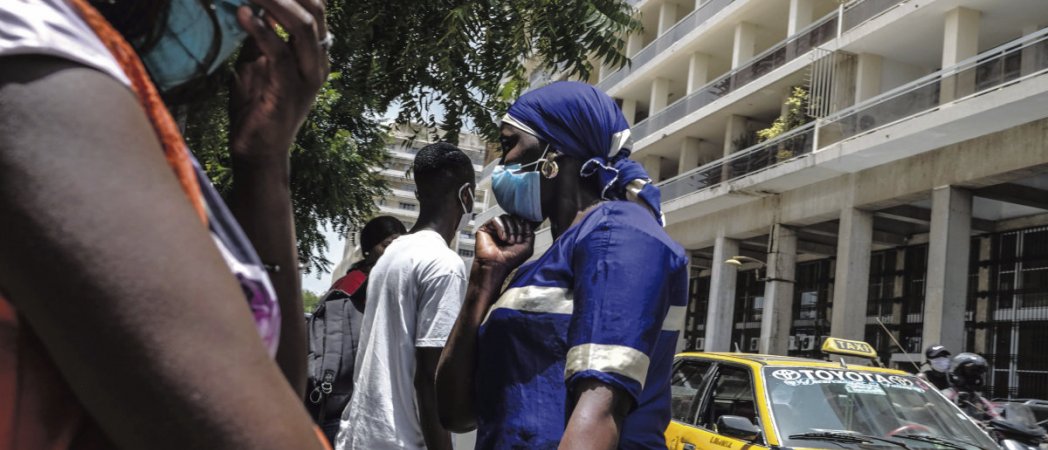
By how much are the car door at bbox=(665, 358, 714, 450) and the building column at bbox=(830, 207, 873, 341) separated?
43.5 ft

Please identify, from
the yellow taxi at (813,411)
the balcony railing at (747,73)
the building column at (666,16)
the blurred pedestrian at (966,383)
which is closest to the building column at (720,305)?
the balcony railing at (747,73)

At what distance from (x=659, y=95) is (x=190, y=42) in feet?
98.2

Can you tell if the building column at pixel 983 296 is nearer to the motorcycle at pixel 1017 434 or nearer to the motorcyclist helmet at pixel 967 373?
the motorcyclist helmet at pixel 967 373

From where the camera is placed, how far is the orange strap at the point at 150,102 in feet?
2.39

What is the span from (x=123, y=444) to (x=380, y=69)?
18.8ft

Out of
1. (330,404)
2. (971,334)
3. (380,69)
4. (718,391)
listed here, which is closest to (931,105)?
(971,334)

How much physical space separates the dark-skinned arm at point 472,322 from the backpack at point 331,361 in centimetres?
121

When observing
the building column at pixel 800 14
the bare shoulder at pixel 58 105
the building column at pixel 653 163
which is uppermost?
the building column at pixel 800 14

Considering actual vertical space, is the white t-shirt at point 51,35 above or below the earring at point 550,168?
below

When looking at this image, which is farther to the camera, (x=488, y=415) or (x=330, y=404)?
(x=330, y=404)

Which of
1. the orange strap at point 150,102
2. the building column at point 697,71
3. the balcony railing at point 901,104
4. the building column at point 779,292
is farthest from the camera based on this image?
the building column at point 697,71

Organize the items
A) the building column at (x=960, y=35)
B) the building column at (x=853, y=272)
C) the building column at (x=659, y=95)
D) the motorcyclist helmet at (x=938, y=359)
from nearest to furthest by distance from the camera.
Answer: the motorcyclist helmet at (x=938, y=359)
the building column at (x=960, y=35)
the building column at (x=853, y=272)
the building column at (x=659, y=95)

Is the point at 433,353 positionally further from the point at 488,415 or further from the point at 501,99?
the point at 501,99

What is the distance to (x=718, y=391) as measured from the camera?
674 cm
